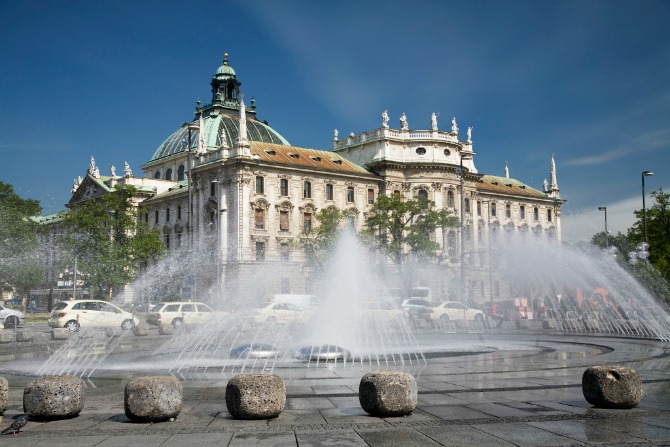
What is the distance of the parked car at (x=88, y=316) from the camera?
117 ft

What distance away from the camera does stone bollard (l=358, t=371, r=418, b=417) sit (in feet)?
34.4

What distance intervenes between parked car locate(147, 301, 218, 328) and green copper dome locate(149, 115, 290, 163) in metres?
51.1

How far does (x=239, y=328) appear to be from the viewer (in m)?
36.1

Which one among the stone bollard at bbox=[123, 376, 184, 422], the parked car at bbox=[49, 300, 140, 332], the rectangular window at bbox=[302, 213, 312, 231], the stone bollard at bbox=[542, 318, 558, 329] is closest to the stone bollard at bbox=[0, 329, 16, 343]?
the parked car at bbox=[49, 300, 140, 332]

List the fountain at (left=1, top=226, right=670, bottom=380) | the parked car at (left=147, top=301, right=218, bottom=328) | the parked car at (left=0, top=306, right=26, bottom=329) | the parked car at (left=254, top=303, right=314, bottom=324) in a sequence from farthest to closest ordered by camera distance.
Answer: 1. the parked car at (left=0, top=306, right=26, bottom=329)
2. the parked car at (left=147, top=301, right=218, bottom=328)
3. the parked car at (left=254, top=303, right=314, bottom=324)
4. the fountain at (left=1, top=226, right=670, bottom=380)

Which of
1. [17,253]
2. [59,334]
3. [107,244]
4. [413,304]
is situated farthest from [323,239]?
[59,334]

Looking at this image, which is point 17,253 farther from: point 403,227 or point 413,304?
point 413,304

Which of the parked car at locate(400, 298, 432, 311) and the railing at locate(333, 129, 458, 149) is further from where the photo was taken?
the railing at locate(333, 129, 458, 149)

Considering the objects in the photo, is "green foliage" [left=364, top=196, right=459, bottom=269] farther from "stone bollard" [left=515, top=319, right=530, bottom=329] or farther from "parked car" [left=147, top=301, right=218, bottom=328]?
"parked car" [left=147, top=301, right=218, bottom=328]

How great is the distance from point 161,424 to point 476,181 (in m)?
84.3

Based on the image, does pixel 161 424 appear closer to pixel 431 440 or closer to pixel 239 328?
pixel 431 440

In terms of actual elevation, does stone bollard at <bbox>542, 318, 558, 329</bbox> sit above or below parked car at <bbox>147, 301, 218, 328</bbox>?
below

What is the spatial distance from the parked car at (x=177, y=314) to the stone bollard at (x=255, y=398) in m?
29.2

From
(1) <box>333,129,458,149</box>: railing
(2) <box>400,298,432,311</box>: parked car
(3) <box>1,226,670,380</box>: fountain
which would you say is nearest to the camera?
(3) <box>1,226,670,380</box>: fountain
